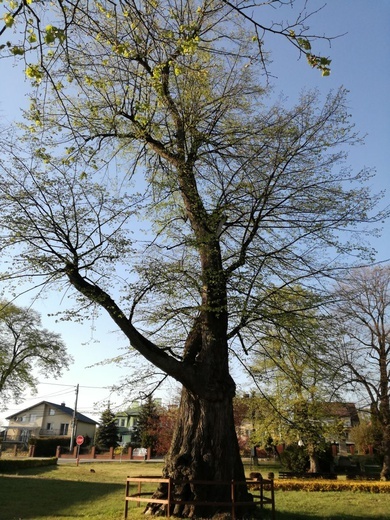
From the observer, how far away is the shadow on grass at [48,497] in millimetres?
10902

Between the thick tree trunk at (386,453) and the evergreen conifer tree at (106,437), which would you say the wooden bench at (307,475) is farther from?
the evergreen conifer tree at (106,437)

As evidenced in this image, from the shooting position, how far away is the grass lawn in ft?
34.2

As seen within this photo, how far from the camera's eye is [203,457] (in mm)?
9344

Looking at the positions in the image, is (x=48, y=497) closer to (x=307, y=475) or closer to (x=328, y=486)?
(x=328, y=486)

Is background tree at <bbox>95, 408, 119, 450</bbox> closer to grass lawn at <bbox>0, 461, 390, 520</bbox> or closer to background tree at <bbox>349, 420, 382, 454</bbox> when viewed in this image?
background tree at <bbox>349, 420, 382, 454</bbox>

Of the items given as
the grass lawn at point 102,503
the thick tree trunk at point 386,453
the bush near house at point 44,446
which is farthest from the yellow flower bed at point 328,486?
the bush near house at point 44,446

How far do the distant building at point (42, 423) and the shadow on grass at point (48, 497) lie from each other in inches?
1627

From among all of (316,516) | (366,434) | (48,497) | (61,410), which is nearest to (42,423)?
(61,410)

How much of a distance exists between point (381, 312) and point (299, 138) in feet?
54.7

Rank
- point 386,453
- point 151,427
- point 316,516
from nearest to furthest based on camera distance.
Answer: point 316,516 < point 386,453 < point 151,427

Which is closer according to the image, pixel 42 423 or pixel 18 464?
pixel 18 464

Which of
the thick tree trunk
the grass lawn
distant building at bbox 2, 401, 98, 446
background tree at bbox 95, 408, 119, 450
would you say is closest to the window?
distant building at bbox 2, 401, 98, 446

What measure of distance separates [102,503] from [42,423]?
164 feet

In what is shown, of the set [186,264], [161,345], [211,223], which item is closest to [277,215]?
[211,223]
